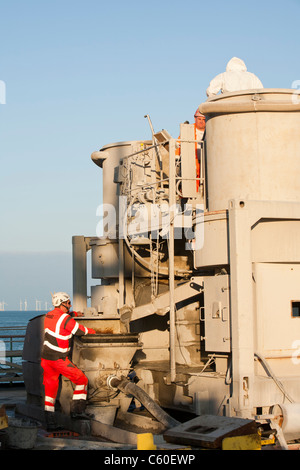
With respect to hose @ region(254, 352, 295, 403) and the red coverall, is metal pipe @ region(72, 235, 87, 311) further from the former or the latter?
hose @ region(254, 352, 295, 403)

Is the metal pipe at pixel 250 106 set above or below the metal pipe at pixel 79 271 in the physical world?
above

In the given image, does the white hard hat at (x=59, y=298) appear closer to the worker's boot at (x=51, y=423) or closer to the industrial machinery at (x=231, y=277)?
the industrial machinery at (x=231, y=277)

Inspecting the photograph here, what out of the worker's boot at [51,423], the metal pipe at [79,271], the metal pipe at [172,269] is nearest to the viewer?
the worker's boot at [51,423]

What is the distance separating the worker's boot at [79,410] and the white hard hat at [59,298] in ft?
5.15

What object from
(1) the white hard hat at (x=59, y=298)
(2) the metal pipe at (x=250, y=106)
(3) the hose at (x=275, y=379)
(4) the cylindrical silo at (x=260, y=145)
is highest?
(2) the metal pipe at (x=250, y=106)

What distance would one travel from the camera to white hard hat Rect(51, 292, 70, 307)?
1087 cm

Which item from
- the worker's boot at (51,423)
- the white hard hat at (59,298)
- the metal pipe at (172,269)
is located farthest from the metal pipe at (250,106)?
the worker's boot at (51,423)

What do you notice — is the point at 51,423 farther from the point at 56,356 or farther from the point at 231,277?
the point at 231,277

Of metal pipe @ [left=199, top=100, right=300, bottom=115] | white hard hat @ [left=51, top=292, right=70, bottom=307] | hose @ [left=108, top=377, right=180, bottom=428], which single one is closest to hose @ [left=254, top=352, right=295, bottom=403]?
hose @ [left=108, top=377, right=180, bottom=428]

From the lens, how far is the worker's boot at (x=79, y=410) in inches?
409

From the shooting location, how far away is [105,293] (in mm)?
15797

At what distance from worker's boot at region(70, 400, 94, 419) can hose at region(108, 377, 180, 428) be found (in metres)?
0.75

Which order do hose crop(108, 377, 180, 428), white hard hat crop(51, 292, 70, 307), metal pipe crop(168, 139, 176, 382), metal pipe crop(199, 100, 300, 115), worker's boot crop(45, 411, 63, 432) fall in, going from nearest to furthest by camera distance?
hose crop(108, 377, 180, 428) < worker's boot crop(45, 411, 63, 432) < white hard hat crop(51, 292, 70, 307) < metal pipe crop(199, 100, 300, 115) < metal pipe crop(168, 139, 176, 382)

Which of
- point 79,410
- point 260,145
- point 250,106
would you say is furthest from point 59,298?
point 250,106
